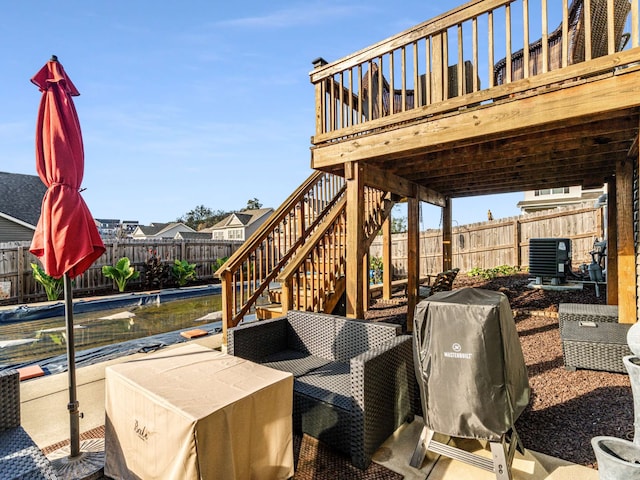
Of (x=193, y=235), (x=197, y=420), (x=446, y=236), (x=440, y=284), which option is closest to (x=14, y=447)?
(x=197, y=420)

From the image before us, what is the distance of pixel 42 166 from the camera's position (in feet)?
6.61

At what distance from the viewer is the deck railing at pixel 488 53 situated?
271 cm

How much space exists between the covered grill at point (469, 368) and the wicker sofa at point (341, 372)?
35cm

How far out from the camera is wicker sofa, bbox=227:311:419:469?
2.09m

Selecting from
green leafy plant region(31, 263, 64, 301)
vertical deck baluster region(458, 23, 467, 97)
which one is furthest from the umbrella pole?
green leafy plant region(31, 263, 64, 301)

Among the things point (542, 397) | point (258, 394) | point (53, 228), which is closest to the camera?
point (258, 394)

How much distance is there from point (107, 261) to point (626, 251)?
13.3 meters

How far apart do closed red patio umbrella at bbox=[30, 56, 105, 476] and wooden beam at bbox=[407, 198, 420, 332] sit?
4.52m

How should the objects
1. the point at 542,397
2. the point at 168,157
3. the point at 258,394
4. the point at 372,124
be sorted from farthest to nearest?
the point at 168,157 → the point at 372,124 → the point at 542,397 → the point at 258,394

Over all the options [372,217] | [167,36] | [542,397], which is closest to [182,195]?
[167,36]

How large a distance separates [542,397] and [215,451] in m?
2.75

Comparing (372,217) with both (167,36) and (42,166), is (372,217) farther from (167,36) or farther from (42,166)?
(167,36)

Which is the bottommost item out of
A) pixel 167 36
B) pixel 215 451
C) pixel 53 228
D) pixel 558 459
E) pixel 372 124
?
pixel 558 459

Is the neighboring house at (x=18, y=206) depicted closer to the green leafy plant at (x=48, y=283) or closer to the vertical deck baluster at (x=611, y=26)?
the green leafy plant at (x=48, y=283)
